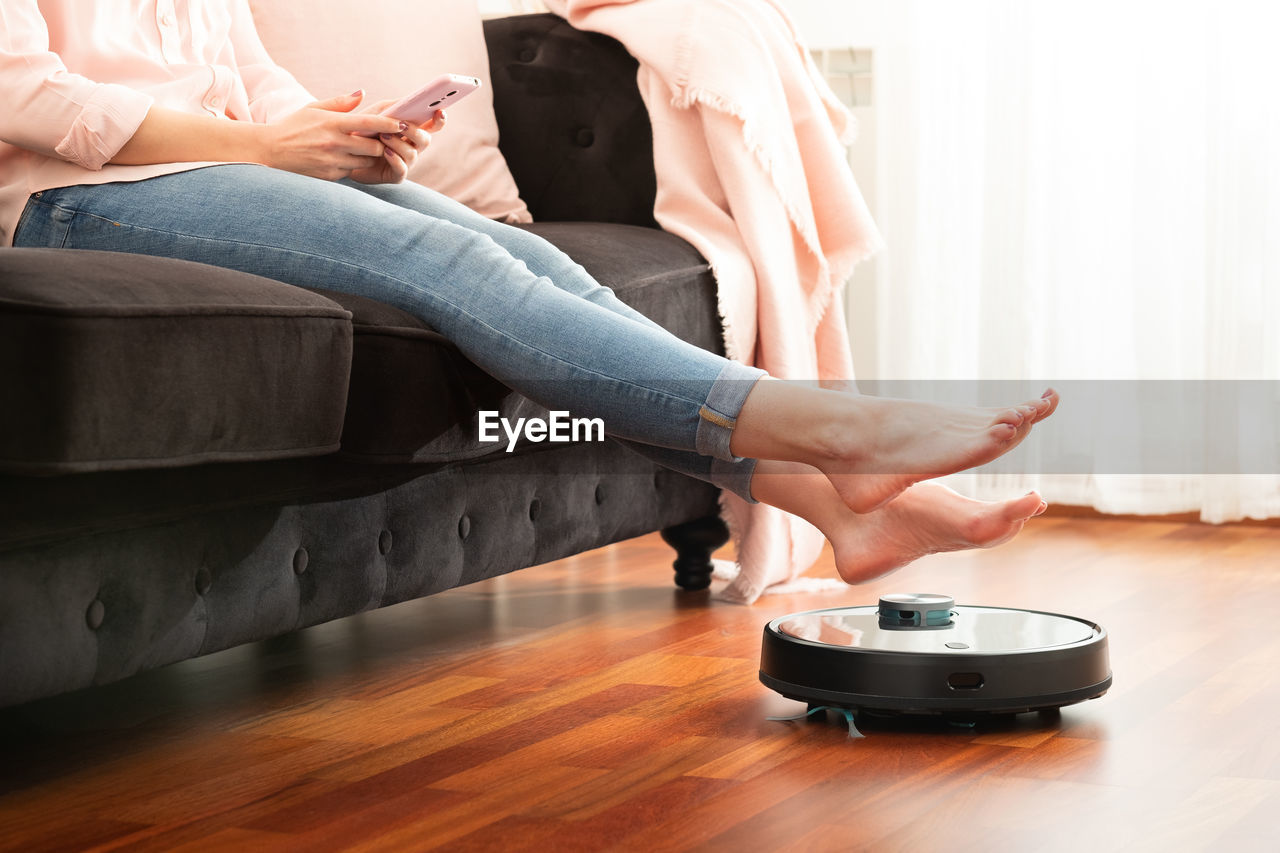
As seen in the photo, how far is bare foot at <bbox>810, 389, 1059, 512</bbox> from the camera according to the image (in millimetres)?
1137

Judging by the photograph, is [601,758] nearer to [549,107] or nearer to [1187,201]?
[549,107]

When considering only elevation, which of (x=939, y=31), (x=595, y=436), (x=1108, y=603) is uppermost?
(x=939, y=31)

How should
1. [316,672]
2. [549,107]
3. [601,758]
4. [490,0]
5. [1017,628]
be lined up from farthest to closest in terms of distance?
[490,0] → [549,107] → [316,672] → [1017,628] → [601,758]

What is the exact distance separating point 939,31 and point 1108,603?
1319 mm

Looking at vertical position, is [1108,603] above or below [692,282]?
below

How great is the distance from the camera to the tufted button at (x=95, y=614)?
108 cm

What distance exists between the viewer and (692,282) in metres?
1.76

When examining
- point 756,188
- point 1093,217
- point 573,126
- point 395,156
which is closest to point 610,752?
point 395,156

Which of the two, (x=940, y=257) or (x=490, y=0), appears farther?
(x=490, y=0)

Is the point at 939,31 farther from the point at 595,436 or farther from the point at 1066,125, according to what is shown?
the point at 595,436

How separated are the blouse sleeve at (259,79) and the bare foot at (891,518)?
732mm

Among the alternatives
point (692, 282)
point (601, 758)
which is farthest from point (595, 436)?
point (601, 758)

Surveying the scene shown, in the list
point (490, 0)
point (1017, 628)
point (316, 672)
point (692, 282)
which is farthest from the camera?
point (490, 0)

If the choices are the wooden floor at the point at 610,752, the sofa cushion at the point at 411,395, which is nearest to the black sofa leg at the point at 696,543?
the wooden floor at the point at 610,752
